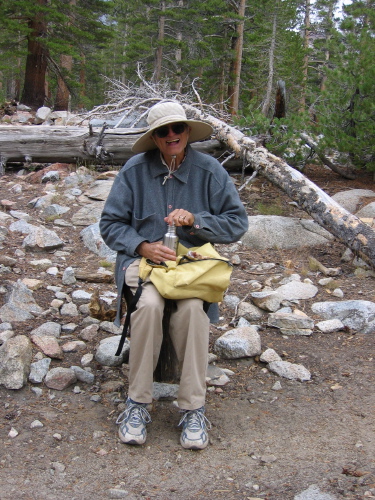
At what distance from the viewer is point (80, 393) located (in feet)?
10.5

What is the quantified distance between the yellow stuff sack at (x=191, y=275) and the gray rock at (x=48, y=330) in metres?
1.31

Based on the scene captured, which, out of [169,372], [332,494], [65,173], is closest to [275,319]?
[169,372]

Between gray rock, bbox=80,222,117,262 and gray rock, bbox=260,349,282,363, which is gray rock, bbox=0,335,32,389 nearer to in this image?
gray rock, bbox=260,349,282,363

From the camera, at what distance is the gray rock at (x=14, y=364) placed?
312 centimetres

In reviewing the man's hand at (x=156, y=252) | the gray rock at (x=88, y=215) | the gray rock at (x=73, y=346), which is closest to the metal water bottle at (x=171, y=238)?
the man's hand at (x=156, y=252)

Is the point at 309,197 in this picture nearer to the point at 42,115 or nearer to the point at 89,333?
the point at 89,333

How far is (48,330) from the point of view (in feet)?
12.6

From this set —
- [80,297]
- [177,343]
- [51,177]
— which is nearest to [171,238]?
[177,343]

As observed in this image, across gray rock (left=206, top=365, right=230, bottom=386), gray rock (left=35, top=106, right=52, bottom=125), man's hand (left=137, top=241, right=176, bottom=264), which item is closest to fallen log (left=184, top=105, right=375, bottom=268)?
gray rock (left=206, top=365, right=230, bottom=386)

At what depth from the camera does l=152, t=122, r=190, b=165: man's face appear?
294 cm

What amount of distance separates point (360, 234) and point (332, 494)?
3415 mm

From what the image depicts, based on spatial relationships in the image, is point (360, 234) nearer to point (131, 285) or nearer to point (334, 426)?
point (334, 426)

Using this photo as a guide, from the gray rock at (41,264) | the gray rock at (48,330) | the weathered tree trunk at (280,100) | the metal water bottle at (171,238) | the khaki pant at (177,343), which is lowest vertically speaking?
the gray rock at (41,264)

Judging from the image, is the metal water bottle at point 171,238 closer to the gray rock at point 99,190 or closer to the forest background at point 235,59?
the gray rock at point 99,190
